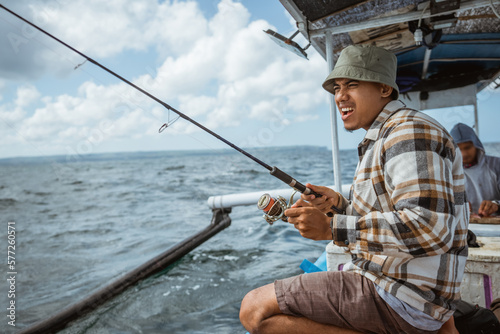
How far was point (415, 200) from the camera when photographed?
1.39 m

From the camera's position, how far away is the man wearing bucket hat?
1.42m

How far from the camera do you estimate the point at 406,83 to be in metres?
5.73

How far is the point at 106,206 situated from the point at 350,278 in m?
17.2

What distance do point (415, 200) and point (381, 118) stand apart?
510 millimetres

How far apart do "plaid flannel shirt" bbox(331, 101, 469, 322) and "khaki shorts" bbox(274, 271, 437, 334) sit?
92 mm

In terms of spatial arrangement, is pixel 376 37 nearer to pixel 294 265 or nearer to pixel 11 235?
pixel 294 265

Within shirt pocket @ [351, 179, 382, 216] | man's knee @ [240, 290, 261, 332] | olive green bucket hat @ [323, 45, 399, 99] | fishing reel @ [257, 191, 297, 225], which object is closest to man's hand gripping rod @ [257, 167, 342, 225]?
fishing reel @ [257, 191, 297, 225]

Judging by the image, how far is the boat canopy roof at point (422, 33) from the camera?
10.7 ft

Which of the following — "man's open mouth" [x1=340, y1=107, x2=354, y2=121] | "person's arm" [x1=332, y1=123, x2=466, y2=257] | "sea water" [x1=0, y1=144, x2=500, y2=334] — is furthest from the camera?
"sea water" [x1=0, y1=144, x2=500, y2=334]

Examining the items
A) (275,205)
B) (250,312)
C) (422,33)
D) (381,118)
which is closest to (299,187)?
(275,205)

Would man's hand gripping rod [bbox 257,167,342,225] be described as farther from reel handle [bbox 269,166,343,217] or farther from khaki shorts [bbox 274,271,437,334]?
khaki shorts [bbox 274,271,437,334]

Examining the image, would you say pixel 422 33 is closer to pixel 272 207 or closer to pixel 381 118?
pixel 381 118

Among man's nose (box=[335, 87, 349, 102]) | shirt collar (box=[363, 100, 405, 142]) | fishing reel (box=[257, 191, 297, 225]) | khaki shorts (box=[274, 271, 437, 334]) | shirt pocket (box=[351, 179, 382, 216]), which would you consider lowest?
khaki shorts (box=[274, 271, 437, 334])

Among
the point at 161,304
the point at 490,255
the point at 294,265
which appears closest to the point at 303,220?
the point at 490,255
